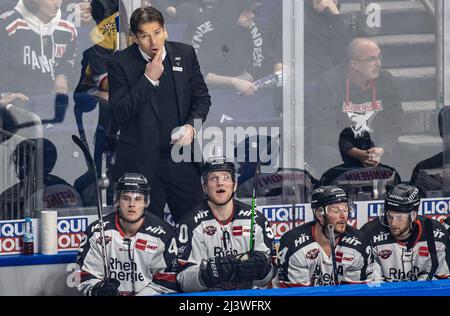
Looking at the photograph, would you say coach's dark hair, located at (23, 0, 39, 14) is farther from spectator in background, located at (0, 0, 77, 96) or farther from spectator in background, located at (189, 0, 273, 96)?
spectator in background, located at (189, 0, 273, 96)

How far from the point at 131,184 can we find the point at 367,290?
1.54m

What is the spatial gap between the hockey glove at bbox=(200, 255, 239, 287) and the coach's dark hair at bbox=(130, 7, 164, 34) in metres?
1.35

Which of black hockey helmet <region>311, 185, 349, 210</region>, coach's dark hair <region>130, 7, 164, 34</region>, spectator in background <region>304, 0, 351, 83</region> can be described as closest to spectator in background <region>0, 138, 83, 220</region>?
coach's dark hair <region>130, 7, 164, 34</region>

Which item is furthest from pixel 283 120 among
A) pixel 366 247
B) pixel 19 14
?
pixel 19 14

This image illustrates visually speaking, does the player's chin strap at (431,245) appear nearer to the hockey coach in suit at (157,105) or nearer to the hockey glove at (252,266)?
the hockey glove at (252,266)

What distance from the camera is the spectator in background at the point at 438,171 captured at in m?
6.58

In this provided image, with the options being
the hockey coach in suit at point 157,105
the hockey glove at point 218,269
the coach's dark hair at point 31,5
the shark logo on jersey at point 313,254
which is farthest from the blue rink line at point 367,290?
the coach's dark hair at point 31,5

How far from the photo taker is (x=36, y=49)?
5.91m

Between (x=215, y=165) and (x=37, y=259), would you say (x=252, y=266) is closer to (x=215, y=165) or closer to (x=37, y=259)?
(x=215, y=165)

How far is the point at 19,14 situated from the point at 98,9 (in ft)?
1.40

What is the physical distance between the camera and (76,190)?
602cm

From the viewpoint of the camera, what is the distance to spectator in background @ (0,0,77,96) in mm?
5836

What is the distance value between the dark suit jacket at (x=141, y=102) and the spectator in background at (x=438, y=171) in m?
1.37
